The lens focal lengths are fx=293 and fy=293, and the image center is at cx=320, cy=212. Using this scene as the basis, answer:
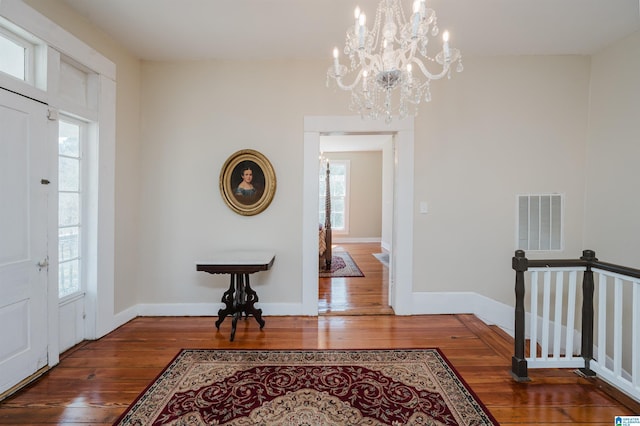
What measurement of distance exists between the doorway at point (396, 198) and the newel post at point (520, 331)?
1.23 metres

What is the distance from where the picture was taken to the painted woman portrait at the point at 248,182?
3.38 meters

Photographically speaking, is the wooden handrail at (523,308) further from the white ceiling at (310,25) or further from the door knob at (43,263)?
the door knob at (43,263)

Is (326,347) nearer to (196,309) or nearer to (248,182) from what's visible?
(196,309)

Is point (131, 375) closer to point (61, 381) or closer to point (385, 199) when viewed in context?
point (61, 381)

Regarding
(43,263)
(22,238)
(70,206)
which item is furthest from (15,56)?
(43,263)

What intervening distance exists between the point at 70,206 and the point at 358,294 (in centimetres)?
340

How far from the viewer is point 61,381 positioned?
7.11ft

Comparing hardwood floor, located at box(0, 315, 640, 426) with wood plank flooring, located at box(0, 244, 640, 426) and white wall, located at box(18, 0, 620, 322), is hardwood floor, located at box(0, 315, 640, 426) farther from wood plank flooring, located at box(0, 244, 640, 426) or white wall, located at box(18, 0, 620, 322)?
white wall, located at box(18, 0, 620, 322)

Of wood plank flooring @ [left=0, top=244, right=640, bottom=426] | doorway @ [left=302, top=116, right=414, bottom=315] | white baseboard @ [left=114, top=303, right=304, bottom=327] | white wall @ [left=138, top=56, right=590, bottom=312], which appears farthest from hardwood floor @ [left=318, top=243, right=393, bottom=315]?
white wall @ [left=138, top=56, right=590, bottom=312]

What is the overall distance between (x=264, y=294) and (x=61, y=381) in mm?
1820

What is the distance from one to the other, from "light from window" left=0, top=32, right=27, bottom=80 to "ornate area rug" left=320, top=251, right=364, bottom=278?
4307mm

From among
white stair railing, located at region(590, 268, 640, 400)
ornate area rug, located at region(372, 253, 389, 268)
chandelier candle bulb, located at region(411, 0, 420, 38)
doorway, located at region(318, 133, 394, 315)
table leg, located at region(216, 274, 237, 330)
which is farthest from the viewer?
doorway, located at region(318, 133, 394, 315)

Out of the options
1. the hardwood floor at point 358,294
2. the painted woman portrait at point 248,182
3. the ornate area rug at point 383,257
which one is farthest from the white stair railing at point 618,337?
the ornate area rug at point 383,257

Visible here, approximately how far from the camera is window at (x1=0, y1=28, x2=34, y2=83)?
6.68 ft
